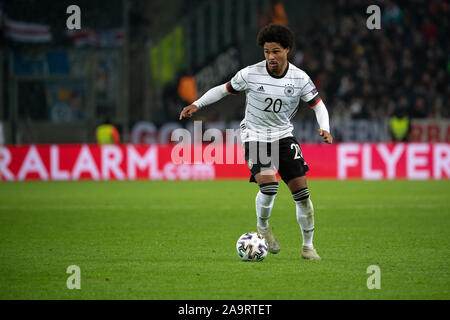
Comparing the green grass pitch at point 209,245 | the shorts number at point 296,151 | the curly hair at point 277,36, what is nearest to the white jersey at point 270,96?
the shorts number at point 296,151

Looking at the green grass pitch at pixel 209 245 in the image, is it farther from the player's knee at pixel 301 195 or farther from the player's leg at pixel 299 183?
the player's knee at pixel 301 195

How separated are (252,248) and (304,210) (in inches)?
24.7

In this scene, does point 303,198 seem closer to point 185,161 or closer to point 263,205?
point 263,205

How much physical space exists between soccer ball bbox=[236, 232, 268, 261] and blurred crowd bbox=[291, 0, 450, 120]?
15.6 metres

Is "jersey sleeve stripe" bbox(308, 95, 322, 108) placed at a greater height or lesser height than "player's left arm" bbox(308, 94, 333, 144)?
greater

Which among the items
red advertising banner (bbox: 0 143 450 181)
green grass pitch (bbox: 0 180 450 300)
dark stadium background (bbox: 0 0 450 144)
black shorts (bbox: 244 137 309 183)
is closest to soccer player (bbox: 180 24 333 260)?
black shorts (bbox: 244 137 309 183)

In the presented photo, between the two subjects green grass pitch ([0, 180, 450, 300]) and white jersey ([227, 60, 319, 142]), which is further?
white jersey ([227, 60, 319, 142])

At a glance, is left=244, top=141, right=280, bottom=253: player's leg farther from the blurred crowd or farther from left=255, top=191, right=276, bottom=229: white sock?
the blurred crowd

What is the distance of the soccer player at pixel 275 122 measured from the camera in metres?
7.53

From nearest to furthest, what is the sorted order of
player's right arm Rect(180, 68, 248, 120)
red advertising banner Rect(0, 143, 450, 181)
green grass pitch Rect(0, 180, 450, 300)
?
1. green grass pitch Rect(0, 180, 450, 300)
2. player's right arm Rect(180, 68, 248, 120)
3. red advertising banner Rect(0, 143, 450, 181)

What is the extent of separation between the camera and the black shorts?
753cm

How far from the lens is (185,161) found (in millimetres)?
19828

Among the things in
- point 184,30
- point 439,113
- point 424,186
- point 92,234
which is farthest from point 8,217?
point 439,113
